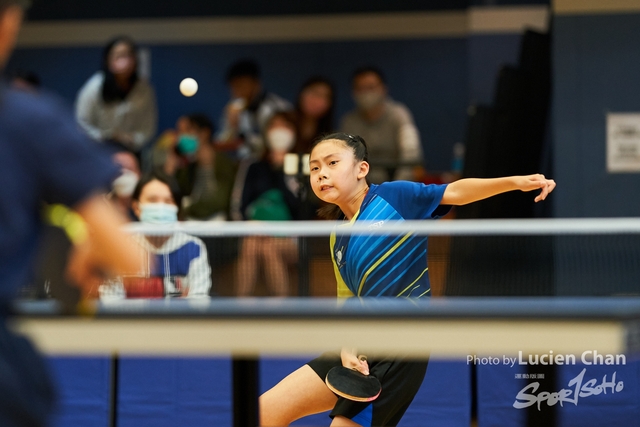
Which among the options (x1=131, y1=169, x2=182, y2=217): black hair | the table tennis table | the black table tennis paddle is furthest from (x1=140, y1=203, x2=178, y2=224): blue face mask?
the table tennis table

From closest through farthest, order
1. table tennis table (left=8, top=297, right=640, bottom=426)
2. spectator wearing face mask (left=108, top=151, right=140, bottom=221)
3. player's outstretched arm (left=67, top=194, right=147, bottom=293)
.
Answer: player's outstretched arm (left=67, top=194, right=147, bottom=293)
table tennis table (left=8, top=297, right=640, bottom=426)
spectator wearing face mask (left=108, top=151, right=140, bottom=221)

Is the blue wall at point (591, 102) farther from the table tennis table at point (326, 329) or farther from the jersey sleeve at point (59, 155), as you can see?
the jersey sleeve at point (59, 155)

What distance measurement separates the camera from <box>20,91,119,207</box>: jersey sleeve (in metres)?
1.68

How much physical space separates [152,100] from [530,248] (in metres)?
4.08

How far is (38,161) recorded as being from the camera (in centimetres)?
169

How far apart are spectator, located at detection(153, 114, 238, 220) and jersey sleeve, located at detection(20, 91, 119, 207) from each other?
5.42 meters

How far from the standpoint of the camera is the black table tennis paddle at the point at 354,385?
3.61 m

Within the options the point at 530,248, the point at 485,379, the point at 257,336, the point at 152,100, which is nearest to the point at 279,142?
the point at 152,100

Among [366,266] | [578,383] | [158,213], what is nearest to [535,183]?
[366,266]

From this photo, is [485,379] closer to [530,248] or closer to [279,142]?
[530,248]

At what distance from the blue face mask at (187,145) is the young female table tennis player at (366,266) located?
4082mm

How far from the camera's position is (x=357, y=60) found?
11.0 metres

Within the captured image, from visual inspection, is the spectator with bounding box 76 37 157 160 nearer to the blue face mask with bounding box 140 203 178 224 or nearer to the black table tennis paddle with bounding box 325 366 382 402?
the blue face mask with bounding box 140 203 178 224

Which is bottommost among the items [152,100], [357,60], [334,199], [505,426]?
[505,426]
